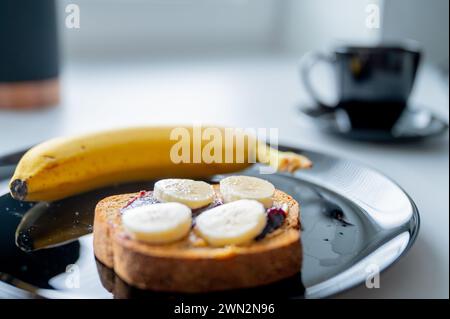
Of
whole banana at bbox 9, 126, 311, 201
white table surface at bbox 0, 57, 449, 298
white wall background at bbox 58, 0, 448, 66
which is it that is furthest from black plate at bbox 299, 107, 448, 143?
white wall background at bbox 58, 0, 448, 66

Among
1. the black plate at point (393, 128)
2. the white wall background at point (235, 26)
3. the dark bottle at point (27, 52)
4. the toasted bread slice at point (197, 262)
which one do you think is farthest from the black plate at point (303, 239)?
the white wall background at point (235, 26)

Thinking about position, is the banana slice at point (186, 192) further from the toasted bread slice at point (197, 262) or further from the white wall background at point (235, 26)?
the white wall background at point (235, 26)

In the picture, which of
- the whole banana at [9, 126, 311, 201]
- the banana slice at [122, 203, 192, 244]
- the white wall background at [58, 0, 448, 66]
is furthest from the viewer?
the white wall background at [58, 0, 448, 66]

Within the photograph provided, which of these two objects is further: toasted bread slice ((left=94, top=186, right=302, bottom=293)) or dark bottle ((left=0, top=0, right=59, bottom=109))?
dark bottle ((left=0, top=0, right=59, bottom=109))

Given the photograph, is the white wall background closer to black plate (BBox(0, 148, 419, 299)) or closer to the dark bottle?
the dark bottle

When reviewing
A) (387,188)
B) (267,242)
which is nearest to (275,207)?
(267,242)
